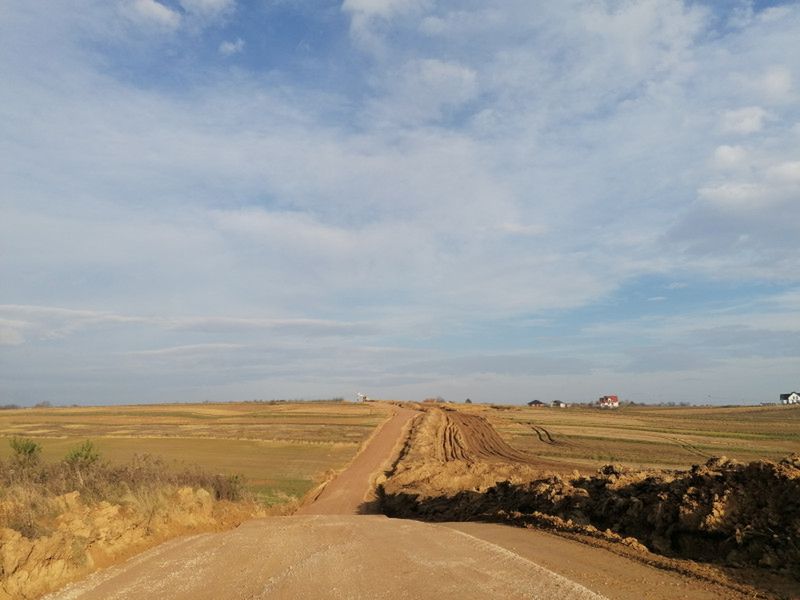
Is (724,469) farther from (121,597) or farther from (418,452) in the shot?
(418,452)

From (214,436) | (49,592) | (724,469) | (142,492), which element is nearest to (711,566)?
(724,469)

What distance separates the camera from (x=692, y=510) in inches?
459

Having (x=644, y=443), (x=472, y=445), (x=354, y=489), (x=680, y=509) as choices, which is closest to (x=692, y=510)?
(x=680, y=509)

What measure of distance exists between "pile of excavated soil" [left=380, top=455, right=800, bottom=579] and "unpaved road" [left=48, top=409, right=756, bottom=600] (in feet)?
5.76

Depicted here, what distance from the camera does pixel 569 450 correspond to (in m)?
47.9

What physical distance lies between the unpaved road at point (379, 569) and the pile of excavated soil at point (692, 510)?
1.76 meters

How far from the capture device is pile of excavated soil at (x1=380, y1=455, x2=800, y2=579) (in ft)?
33.1

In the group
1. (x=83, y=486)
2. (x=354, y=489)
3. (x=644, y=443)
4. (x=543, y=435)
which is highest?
(x=83, y=486)

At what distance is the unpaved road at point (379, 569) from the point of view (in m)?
8.46

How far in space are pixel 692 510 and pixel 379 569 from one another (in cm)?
672

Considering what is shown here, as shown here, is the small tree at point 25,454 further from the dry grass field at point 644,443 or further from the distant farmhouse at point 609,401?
the distant farmhouse at point 609,401

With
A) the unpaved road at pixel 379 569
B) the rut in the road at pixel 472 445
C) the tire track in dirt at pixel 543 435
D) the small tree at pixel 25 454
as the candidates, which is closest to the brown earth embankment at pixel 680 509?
the unpaved road at pixel 379 569

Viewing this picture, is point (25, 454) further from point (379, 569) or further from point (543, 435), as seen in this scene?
point (543, 435)

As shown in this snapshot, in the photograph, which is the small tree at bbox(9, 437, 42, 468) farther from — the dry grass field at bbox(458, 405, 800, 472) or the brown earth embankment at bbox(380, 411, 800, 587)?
Answer: the dry grass field at bbox(458, 405, 800, 472)
